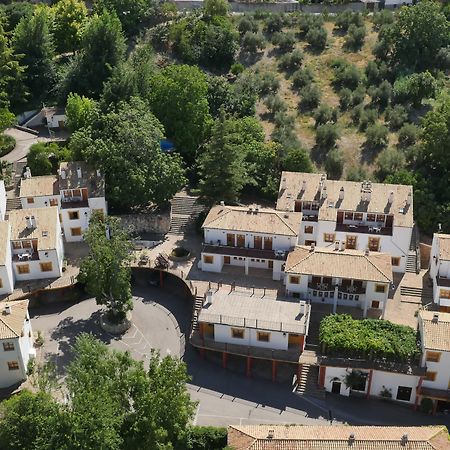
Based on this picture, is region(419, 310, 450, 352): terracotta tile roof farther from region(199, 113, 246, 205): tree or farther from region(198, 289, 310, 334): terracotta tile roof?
region(199, 113, 246, 205): tree

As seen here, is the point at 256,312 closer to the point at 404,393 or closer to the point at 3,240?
the point at 404,393

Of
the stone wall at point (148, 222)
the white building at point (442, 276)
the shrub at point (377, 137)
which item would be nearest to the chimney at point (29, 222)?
the stone wall at point (148, 222)

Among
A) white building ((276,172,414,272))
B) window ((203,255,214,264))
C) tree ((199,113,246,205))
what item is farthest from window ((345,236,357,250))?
window ((203,255,214,264))

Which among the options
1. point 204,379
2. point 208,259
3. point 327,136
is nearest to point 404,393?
point 204,379

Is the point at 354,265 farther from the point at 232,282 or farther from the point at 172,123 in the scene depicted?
the point at 172,123

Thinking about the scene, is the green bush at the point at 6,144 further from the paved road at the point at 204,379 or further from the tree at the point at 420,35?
the tree at the point at 420,35

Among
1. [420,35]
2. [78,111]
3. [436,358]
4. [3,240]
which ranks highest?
[420,35]
